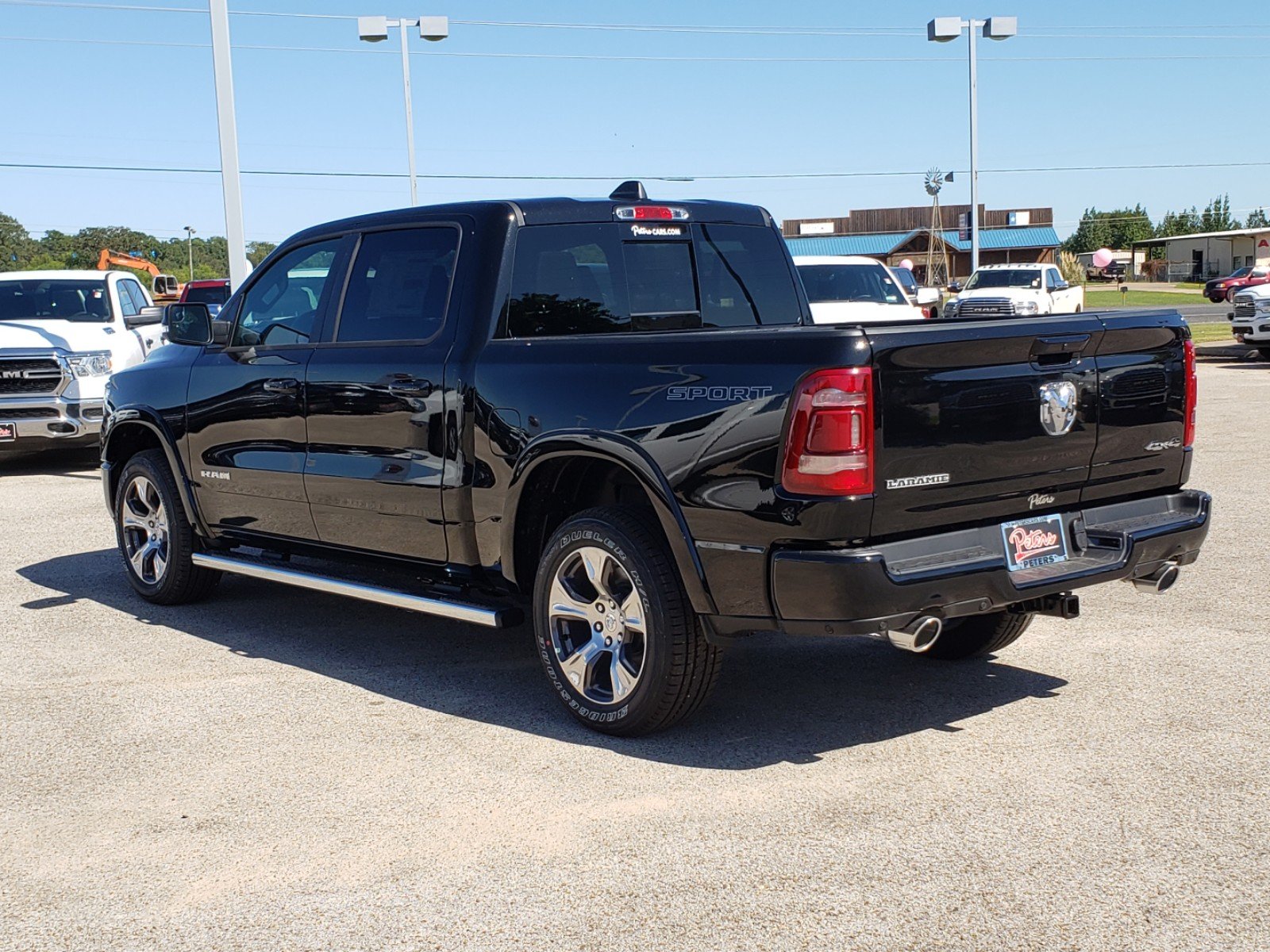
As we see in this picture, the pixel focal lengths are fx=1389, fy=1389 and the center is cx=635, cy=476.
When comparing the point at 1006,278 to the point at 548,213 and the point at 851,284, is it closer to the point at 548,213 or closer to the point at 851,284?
the point at 851,284

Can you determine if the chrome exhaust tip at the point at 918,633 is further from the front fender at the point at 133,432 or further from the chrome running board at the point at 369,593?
the front fender at the point at 133,432

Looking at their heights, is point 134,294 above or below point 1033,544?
above

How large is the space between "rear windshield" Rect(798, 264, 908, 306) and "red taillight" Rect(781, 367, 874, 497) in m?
14.3

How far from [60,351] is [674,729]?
10.4 m

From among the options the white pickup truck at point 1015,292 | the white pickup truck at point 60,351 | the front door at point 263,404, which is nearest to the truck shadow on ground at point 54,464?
the white pickup truck at point 60,351

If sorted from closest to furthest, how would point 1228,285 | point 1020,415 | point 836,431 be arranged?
point 836,431, point 1020,415, point 1228,285

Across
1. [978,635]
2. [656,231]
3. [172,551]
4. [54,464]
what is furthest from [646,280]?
[54,464]

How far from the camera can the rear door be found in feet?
14.3

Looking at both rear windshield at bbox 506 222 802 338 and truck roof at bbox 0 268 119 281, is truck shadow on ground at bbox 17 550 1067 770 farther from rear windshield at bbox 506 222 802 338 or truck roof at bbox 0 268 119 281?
truck roof at bbox 0 268 119 281

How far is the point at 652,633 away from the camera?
4.85 m

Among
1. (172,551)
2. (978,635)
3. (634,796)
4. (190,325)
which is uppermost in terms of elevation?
(190,325)

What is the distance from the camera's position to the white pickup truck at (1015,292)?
92.9ft

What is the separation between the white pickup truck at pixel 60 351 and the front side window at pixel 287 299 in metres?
6.31

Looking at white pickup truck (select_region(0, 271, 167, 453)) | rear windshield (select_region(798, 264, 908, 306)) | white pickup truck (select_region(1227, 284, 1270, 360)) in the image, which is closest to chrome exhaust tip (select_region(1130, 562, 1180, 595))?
white pickup truck (select_region(0, 271, 167, 453))
